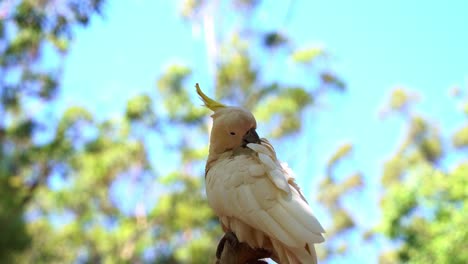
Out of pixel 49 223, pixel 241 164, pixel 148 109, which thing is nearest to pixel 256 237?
pixel 241 164

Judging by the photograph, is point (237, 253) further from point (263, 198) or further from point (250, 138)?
point (250, 138)

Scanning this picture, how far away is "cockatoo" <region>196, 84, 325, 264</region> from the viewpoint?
1300 millimetres

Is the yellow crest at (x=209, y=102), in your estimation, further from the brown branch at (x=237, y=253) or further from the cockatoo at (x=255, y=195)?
the brown branch at (x=237, y=253)

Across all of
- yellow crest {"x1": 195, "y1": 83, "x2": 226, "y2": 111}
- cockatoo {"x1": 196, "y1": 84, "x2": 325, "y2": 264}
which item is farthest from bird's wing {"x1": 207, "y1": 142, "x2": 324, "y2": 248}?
yellow crest {"x1": 195, "y1": 83, "x2": 226, "y2": 111}

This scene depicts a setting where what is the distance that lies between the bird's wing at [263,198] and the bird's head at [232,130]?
65 millimetres

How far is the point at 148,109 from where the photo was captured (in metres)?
8.31

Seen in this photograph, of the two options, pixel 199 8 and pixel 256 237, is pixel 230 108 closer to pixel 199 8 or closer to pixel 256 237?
pixel 256 237

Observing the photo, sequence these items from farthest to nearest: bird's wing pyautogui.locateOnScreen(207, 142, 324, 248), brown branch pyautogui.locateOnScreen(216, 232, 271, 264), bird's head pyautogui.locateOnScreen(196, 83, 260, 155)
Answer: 1. bird's head pyautogui.locateOnScreen(196, 83, 260, 155)
2. brown branch pyautogui.locateOnScreen(216, 232, 271, 264)
3. bird's wing pyautogui.locateOnScreen(207, 142, 324, 248)

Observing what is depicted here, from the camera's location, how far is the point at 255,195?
139cm

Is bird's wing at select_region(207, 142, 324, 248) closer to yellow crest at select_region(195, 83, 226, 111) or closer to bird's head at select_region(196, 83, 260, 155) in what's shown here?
bird's head at select_region(196, 83, 260, 155)

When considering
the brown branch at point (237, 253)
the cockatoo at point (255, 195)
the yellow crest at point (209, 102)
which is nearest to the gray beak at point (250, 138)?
the cockatoo at point (255, 195)

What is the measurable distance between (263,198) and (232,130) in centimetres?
30

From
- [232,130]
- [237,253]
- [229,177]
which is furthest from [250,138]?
[237,253]

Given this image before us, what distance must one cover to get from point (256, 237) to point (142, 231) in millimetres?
7606
